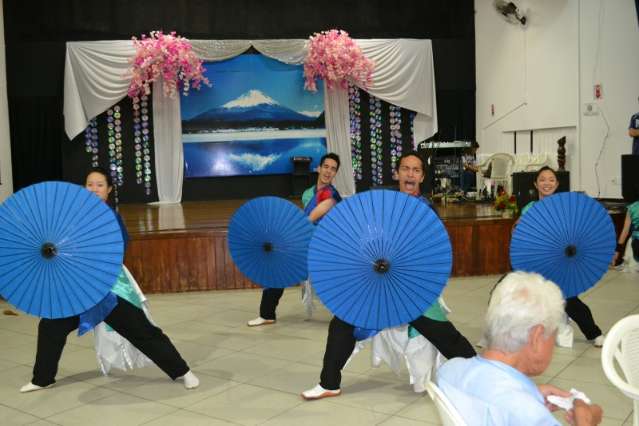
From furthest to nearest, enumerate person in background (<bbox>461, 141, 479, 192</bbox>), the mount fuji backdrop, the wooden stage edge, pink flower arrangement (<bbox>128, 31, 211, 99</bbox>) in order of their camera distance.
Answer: the mount fuji backdrop, pink flower arrangement (<bbox>128, 31, 211, 99</bbox>), person in background (<bbox>461, 141, 479, 192</bbox>), the wooden stage edge

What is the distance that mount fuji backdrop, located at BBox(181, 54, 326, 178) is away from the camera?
36.8 feet

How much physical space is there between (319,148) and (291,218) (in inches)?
292

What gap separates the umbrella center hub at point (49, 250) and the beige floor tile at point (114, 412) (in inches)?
28.6

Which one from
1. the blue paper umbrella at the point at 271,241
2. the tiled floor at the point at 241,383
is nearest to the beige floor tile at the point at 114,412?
the tiled floor at the point at 241,383

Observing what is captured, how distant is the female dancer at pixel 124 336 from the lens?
3334mm

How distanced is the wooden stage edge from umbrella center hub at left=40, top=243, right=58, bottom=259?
9.42 feet

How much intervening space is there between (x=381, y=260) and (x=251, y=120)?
8821 mm

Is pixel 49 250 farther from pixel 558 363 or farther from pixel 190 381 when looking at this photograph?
pixel 558 363

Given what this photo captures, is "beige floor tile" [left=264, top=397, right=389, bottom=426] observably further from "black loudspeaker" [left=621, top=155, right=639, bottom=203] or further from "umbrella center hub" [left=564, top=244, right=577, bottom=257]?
"black loudspeaker" [left=621, top=155, right=639, bottom=203]

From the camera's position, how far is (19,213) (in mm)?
3045

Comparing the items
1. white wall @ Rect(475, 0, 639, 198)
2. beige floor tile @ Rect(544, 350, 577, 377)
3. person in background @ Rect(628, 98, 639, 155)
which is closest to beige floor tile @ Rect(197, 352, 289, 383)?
beige floor tile @ Rect(544, 350, 577, 377)

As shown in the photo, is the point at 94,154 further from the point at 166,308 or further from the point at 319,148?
the point at 166,308

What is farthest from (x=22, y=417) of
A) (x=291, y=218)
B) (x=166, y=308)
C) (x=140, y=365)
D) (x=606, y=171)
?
(x=606, y=171)

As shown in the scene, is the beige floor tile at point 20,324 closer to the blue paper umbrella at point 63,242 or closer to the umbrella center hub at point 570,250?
the blue paper umbrella at point 63,242
